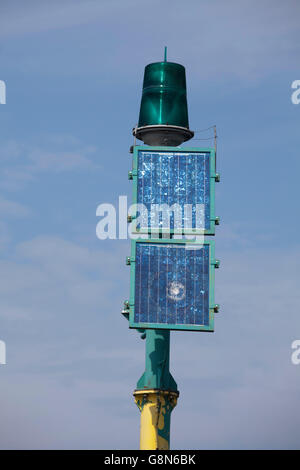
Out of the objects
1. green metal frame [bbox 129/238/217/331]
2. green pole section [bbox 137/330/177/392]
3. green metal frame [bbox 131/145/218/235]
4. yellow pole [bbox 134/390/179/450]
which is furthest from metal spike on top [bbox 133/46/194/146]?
yellow pole [bbox 134/390/179/450]

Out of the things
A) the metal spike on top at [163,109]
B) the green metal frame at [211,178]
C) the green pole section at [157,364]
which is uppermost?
the metal spike on top at [163,109]

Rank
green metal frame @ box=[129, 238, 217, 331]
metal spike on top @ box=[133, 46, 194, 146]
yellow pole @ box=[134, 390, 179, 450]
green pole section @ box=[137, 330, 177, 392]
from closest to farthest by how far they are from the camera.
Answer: green metal frame @ box=[129, 238, 217, 331] → yellow pole @ box=[134, 390, 179, 450] → green pole section @ box=[137, 330, 177, 392] → metal spike on top @ box=[133, 46, 194, 146]

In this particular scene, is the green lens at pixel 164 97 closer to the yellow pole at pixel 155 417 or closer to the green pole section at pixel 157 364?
the green pole section at pixel 157 364

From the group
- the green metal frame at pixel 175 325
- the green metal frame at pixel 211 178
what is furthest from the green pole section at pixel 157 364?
the green metal frame at pixel 211 178

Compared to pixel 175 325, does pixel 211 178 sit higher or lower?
higher

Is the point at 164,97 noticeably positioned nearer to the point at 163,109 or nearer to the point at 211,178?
the point at 163,109

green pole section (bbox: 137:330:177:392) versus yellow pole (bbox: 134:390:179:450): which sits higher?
green pole section (bbox: 137:330:177:392)

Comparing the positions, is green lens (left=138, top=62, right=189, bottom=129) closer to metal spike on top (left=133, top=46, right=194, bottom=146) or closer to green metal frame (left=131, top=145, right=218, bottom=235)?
metal spike on top (left=133, top=46, right=194, bottom=146)

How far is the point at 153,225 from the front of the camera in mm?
88062

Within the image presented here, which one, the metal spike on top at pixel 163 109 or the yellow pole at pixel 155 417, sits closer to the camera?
the yellow pole at pixel 155 417

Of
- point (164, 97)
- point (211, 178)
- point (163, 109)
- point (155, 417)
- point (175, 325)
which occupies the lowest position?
point (155, 417)

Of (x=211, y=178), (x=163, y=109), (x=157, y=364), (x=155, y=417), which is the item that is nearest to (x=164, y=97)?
(x=163, y=109)
